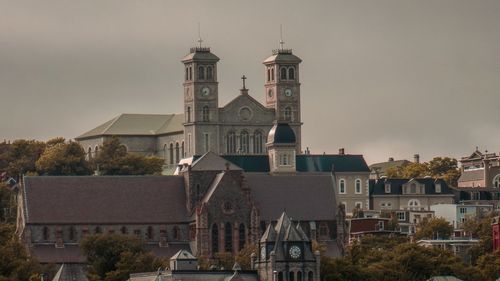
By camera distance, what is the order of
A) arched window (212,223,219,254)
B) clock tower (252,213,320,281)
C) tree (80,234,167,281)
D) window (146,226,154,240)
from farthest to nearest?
window (146,226,154,240) < arched window (212,223,219,254) < tree (80,234,167,281) < clock tower (252,213,320,281)

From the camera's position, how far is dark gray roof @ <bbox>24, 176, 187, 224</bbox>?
Answer: 7677 inches

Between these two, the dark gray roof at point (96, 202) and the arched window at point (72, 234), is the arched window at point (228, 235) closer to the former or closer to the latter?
the dark gray roof at point (96, 202)

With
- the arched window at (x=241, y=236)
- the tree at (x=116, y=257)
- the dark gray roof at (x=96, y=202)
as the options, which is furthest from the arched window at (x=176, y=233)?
the tree at (x=116, y=257)

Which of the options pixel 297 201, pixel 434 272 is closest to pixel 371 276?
pixel 434 272

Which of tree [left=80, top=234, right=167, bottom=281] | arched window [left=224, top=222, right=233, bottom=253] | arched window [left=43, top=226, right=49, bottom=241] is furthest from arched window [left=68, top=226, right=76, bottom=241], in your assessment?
arched window [left=224, top=222, right=233, bottom=253]

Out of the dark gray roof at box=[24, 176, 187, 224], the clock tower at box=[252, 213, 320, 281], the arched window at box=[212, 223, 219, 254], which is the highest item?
the dark gray roof at box=[24, 176, 187, 224]

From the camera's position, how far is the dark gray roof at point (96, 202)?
195000 millimetres

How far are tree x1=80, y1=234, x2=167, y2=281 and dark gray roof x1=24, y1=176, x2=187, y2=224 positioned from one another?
A: 6335 millimetres

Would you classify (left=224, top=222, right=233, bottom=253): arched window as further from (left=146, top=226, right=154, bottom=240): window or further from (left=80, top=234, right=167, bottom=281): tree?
(left=80, top=234, right=167, bottom=281): tree

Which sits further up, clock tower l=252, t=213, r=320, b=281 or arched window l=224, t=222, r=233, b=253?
arched window l=224, t=222, r=233, b=253

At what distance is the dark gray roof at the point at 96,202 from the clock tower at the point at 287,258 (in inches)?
1081

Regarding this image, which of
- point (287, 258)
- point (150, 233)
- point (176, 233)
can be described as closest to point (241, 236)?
point (176, 233)

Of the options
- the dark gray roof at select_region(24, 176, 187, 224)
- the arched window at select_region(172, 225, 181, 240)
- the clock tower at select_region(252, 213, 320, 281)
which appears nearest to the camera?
the clock tower at select_region(252, 213, 320, 281)

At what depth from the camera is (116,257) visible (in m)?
185
